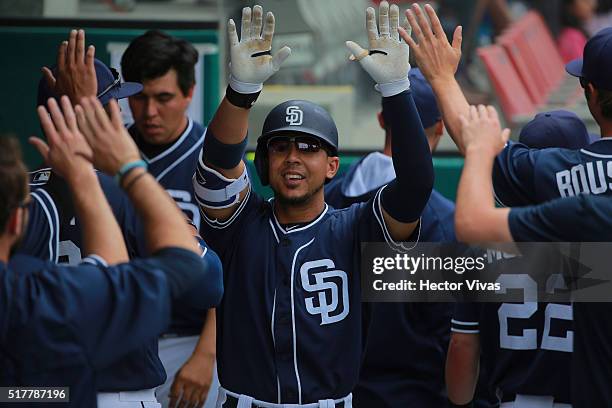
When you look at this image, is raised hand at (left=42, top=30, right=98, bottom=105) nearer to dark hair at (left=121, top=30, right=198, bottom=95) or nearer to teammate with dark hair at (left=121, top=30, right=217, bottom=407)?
teammate with dark hair at (left=121, top=30, right=217, bottom=407)

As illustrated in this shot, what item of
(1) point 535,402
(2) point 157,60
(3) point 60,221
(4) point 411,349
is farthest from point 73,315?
(2) point 157,60

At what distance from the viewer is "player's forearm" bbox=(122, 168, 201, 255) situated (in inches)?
100

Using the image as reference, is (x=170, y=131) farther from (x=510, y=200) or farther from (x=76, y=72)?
(x=510, y=200)

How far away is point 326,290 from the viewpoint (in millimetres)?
3457

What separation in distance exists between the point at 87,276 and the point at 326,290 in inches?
45.3

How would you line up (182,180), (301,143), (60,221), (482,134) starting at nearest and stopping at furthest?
(482,134)
(60,221)
(301,143)
(182,180)

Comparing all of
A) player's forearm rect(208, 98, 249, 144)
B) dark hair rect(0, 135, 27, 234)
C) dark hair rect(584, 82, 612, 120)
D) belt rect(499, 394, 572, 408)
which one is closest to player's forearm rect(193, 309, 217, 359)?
player's forearm rect(208, 98, 249, 144)

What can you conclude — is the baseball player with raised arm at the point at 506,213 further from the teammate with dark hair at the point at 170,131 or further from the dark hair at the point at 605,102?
the teammate with dark hair at the point at 170,131

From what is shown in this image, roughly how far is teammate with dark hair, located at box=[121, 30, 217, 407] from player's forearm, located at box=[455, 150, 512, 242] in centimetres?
177

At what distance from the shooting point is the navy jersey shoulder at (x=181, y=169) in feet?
14.8

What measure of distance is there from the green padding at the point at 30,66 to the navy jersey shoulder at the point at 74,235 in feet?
7.60

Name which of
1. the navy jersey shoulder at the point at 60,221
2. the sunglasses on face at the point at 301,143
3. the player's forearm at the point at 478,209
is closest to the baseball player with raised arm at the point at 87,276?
the navy jersey shoulder at the point at 60,221

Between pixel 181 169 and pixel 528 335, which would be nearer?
pixel 528 335

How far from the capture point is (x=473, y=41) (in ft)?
23.2
